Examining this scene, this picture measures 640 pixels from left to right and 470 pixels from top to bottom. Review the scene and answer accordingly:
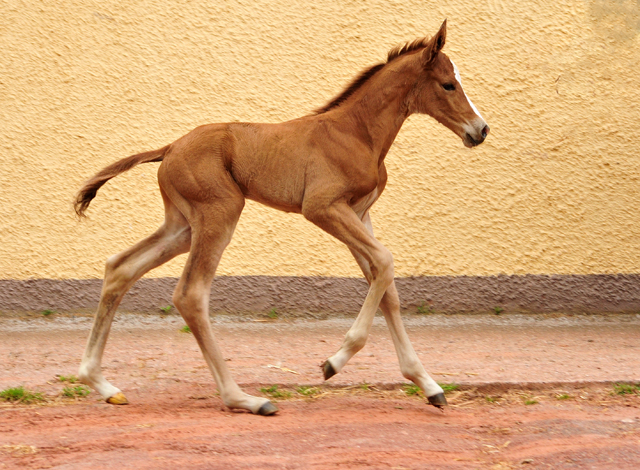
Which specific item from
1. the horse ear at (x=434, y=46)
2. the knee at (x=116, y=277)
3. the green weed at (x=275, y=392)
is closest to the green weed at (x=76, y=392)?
the knee at (x=116, y=277)

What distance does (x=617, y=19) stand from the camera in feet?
20.5

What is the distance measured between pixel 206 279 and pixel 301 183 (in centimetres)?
71

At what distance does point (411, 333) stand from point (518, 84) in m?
2.36

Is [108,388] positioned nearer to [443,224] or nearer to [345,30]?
[443,224]

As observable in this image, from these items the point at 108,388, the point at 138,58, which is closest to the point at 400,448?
the point at 108,388

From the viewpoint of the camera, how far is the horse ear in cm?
380

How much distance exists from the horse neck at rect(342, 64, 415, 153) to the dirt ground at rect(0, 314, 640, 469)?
1.45 meters

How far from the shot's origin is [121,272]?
3.94 m

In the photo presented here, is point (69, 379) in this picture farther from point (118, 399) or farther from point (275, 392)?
point (275, 392)

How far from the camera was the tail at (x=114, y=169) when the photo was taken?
4027mm

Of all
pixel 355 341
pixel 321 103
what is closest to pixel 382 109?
pixel 355 341

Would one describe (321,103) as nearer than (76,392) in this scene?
No

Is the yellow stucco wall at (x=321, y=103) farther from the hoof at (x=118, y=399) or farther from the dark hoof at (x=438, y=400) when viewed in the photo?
the dark hoof at (x=438, y=400)

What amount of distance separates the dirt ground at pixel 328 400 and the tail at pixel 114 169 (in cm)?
110
